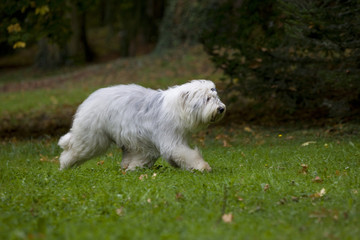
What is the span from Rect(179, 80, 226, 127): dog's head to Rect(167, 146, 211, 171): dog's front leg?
41 centimetres

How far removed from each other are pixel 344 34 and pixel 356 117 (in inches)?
118

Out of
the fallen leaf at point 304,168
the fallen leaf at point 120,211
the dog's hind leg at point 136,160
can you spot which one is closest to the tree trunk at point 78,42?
the dog's hind leg at point 136,160

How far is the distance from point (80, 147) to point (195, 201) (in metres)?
3.09

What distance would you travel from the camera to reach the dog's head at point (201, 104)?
23.2ft

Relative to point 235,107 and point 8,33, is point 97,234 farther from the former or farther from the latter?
point 235,107

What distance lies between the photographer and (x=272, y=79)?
1190 cm

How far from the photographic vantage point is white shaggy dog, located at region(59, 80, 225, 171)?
7.18 meters

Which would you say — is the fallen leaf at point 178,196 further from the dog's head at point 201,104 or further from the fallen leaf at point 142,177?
the dog's head at point 201,104

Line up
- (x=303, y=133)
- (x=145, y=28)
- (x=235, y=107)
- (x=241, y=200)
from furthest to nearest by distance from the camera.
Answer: (x=145, y=28) → (x=235, y=107) → (x=303, y=133) → (x=241, y=200)

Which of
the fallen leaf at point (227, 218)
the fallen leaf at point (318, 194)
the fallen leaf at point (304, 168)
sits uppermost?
the fallen leaf at point (227, 218)

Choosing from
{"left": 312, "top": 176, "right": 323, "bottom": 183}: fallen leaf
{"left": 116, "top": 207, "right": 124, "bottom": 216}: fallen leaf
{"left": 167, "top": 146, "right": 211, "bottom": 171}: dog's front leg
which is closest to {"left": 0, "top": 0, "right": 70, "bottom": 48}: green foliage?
{"left": 167, "top": 146, "right": 211, "bottom": 171}: dog's front leg


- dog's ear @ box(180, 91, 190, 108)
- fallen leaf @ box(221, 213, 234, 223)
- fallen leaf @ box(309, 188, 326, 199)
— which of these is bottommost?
fallen leaf @ box(309, 188, 326, 199)

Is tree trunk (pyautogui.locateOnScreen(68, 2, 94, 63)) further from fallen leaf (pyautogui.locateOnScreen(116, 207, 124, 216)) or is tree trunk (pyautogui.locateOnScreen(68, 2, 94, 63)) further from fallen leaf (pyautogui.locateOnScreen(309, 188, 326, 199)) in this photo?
fallen leaf (pyautogui.locateOnScreen(309, 188, 326, 199))

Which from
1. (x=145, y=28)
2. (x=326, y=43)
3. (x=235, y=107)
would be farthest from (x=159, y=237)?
(x=145, y=28)
